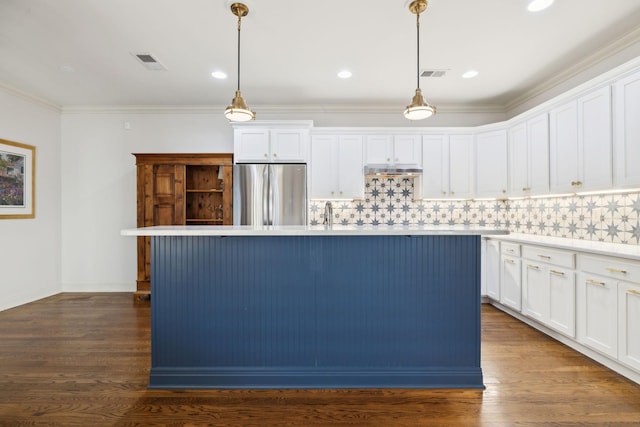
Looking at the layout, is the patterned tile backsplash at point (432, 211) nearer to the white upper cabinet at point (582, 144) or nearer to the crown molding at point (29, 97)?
the white upper cabinet at point (582, 144)

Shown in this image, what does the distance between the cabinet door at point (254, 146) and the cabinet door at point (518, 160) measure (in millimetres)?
3189

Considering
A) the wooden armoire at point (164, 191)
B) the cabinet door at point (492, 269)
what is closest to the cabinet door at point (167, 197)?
the wooden armoire at point (164, 191)

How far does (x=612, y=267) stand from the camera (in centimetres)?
226

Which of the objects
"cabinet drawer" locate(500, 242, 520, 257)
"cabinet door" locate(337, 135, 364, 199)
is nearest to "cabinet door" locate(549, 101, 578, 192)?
"cabinet drawer" locate(500, 242, 520, 257)

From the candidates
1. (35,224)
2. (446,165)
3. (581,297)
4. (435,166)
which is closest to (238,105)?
(435,166)

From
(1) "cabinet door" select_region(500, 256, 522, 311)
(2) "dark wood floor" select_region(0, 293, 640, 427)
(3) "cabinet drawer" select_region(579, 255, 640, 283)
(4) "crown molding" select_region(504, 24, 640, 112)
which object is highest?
(4) "crown molding" select_region(504, 24, 640, 112)

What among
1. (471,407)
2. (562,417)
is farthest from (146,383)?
(562,417)

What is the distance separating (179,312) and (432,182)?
3545 millimetres

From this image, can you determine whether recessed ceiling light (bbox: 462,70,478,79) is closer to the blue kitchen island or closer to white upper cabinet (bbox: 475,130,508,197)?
white upper cabinet (bbox: 475,130,508,197)

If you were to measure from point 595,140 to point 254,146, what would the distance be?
3.68 meters

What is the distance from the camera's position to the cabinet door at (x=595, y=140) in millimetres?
2645

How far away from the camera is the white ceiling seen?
8.00 feet

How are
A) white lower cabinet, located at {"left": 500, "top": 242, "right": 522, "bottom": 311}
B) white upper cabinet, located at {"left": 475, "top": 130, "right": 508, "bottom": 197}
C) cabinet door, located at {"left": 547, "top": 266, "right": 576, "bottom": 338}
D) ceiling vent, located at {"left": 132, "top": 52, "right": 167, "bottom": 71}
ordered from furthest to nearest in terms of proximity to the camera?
white upper cabinet, located at {"left": 475, "top": 130, "right": 508, "bottom": 197}, white lower cabinet, located at {"left": 500, "top": 242, "right": 522, "bottom": 311}, ceiling vent, located at {"left": 132, "top": 52, "right": 167, "bottom": 71}, cabinet door, located at {"left": 547, "top": 266, "right": 576, "bottom": 338}

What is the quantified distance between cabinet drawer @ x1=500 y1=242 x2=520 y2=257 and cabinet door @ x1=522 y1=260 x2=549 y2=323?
15 cm
